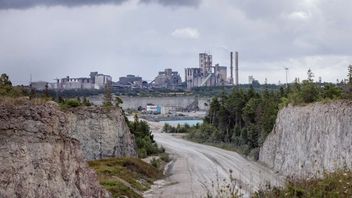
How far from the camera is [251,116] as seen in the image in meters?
92.7

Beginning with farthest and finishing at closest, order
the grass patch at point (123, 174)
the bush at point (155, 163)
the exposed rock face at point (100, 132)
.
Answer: the bush at point (155, 163), the exposed rock face at point (100, 132), the grass patch at point (123, 174)

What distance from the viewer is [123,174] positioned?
167 feet

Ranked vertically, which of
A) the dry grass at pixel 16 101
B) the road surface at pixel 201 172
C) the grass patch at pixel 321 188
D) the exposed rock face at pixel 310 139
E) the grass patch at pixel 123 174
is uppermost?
the dry grass at pixel 16 101

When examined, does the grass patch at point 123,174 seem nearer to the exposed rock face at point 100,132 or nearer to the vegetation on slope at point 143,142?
the exposed rock face at point 100,132

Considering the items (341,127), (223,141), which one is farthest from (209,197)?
(223,141)

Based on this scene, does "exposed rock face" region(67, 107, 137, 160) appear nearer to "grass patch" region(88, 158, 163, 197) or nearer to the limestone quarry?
"grass patch" region(88, 158, 163, 197)

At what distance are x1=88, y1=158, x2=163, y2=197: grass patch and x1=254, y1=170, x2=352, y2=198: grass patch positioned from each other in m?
24.4

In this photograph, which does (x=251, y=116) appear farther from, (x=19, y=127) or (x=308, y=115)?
(x=19, y=127)

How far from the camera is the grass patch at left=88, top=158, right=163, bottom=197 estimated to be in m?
42.6

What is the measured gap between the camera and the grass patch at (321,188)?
13.6 meters

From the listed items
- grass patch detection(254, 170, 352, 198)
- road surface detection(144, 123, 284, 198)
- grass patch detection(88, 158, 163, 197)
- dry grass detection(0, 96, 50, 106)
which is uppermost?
dry grass detection(0, 96, 50, 106)

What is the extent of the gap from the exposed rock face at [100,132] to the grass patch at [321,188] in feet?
139

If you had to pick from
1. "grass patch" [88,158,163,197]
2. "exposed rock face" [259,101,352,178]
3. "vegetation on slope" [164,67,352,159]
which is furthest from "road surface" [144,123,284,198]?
"vegetation on slope" [164,67,352,159]

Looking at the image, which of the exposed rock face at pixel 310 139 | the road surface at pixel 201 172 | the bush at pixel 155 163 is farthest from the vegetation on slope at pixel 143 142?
the exposed rock face at pixel 310 139
